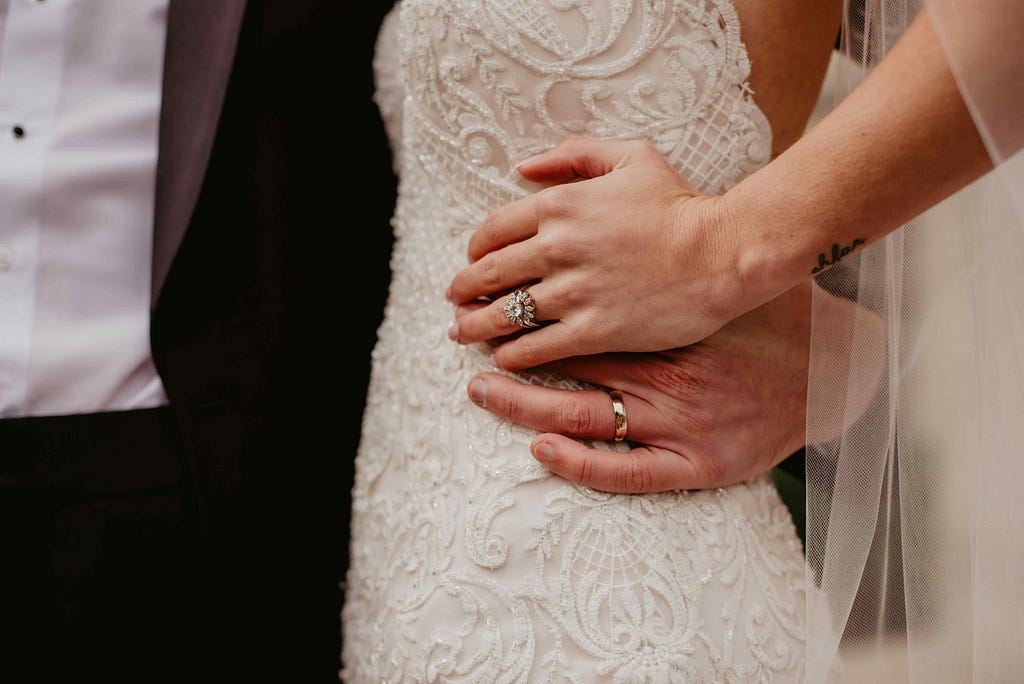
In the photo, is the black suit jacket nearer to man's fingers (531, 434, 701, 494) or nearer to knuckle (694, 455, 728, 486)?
man's fingers (531, 434, 701, 494)

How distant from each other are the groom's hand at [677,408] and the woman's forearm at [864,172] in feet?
0.42

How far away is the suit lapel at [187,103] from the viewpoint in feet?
2.93

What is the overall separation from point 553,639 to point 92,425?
592 mm

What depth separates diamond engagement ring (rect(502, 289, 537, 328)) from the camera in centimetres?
75

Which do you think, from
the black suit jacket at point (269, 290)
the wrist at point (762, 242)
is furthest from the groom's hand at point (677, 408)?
the black suit jacket at point (269, 290)

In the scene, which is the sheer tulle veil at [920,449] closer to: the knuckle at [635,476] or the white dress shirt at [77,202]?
the knuckle at [635,476]

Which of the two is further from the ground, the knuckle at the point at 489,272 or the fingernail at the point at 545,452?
the knuckle at the point at 489,272

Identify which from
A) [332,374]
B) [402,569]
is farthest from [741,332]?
[332,374]

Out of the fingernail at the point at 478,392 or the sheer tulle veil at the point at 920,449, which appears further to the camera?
the fingernail at the point at 478,392

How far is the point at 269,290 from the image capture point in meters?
0.97

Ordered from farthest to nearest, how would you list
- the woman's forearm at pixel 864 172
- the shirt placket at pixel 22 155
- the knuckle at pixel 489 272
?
the shirt placket at pixel 22 155 < the knuckle at pixel 489 272 < the woman's forearm at pixel 864 172

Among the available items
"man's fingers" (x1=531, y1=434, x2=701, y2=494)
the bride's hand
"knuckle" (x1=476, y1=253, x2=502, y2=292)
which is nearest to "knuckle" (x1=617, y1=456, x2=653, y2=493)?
"man's fingers" (x1=531, y1=434, x2=701, y2=494)

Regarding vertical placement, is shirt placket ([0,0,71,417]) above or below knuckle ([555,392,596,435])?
above

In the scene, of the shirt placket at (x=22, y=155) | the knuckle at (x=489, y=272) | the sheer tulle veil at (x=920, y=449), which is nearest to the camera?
the sheer tulle veil at (x=920, y=449)
